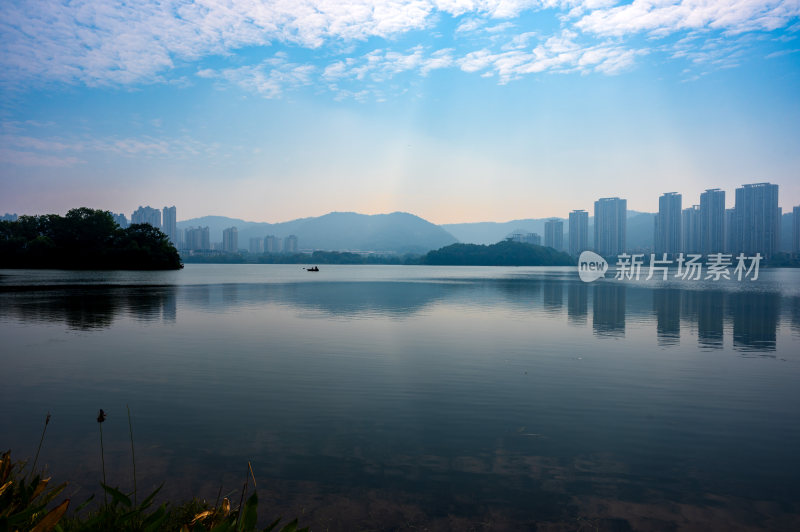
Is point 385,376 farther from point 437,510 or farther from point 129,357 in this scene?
point 129,357

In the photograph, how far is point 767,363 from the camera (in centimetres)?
1416

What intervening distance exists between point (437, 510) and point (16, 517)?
3744 millimetres

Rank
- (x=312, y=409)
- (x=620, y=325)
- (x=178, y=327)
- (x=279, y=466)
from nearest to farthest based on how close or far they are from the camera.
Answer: (x=279, y=466) < (x=312, y=409) < (x=178, y=327) < (x=620, y=325)

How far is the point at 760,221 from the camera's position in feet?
639

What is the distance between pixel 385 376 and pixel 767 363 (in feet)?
36.3

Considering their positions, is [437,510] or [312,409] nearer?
[437,510]

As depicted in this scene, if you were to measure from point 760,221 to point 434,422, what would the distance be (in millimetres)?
234471

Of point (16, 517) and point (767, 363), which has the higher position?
point (16, 517)

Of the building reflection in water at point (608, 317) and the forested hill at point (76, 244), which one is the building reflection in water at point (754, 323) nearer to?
the building reflection in water at point (608, 317)

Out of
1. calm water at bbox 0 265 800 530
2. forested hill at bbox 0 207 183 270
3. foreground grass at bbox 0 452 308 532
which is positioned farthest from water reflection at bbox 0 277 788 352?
forested hill at bbox 0 207 183 270

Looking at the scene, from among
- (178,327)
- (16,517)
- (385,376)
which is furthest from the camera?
(178,327)

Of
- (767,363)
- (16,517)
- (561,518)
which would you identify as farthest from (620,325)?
(16,517)

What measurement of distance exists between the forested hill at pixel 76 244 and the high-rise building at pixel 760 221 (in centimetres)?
20978

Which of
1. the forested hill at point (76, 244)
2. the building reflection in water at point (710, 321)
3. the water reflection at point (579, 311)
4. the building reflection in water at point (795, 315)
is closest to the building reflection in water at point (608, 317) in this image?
the water reflection at point (579, 311)
